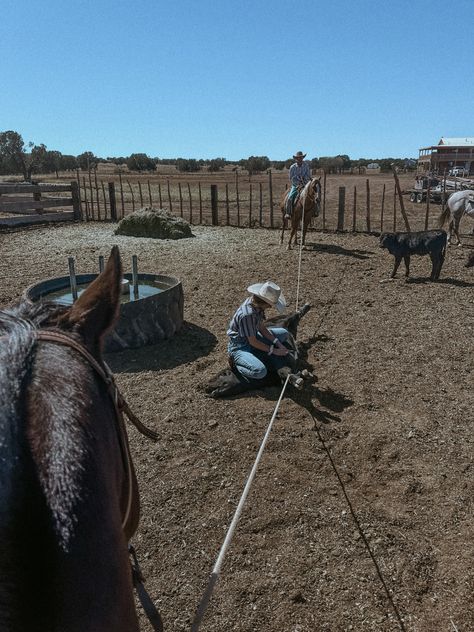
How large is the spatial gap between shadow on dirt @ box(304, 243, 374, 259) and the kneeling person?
260 inches

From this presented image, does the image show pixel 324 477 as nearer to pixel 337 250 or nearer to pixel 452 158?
pixel 337 250

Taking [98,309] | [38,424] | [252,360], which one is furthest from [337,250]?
[38,424]

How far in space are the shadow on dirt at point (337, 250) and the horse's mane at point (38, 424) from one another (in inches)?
420

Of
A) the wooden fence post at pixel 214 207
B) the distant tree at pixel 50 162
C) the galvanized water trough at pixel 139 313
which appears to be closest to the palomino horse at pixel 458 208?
the wooden fence post at pixel 214 207

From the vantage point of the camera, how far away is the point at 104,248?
470 inches

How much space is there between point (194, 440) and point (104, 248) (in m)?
8.65

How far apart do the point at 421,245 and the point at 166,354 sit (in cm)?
556

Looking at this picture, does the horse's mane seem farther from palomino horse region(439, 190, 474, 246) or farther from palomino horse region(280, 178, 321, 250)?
palomino horse region(439, 190, 474, 246)

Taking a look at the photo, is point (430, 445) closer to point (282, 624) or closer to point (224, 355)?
point (282, 624)

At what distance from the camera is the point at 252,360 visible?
505cm

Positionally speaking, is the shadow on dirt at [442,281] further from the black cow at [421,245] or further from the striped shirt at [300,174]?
the striped shirt at [300,174]

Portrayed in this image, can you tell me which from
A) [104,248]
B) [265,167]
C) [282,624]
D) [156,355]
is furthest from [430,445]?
[265,167]

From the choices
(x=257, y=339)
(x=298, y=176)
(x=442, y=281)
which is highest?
(x=298, y=176)

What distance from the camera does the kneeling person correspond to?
4977mm
